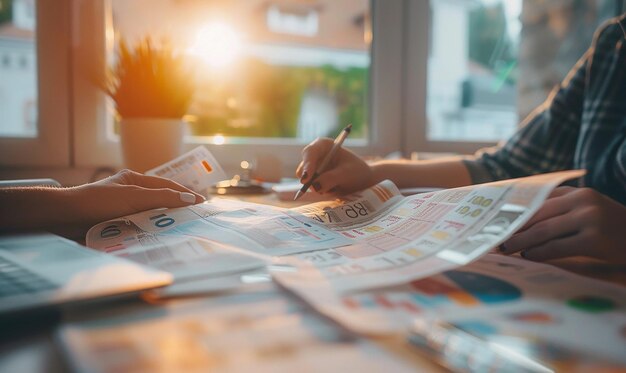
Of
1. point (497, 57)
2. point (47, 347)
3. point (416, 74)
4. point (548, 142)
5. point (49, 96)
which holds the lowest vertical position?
point (47, 347)

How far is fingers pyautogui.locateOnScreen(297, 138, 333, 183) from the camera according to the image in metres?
0.70

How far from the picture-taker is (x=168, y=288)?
30 cm

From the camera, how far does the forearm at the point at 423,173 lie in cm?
84

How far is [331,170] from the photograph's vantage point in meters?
0.72

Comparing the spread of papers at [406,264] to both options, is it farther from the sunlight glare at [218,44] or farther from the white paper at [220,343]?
the sunlight glare at [218,44]

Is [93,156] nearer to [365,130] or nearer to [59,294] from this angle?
[365,130]

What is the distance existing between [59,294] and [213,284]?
0.09 m

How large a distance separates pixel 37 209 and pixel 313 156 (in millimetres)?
387

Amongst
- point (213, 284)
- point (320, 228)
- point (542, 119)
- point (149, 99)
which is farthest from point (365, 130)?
point (213, 284)

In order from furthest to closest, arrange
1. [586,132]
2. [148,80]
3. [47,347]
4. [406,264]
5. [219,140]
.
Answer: [219,140] < [148,80] < [586,132] < [406,264] < [47,347]

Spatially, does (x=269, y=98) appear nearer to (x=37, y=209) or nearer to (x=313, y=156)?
(x=313, y=156)

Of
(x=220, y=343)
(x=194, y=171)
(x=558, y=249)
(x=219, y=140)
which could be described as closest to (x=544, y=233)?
(x=558, y=249)

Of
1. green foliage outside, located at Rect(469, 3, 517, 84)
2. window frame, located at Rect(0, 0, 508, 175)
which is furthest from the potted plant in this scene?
green foliage outside, located at Rect(469, 3, 517, 84)

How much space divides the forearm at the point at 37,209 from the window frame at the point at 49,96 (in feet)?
2.52
